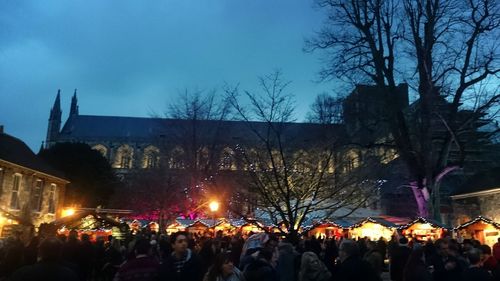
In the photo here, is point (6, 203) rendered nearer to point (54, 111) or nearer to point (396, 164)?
point (396, 164)

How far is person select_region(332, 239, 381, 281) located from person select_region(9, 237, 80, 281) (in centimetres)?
276

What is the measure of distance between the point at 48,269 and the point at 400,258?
7867mm

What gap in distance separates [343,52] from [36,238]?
63.4 ft

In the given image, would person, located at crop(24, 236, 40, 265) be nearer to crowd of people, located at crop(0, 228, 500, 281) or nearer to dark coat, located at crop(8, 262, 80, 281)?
crowd of people, located at crop(0, 228, 500, 281)

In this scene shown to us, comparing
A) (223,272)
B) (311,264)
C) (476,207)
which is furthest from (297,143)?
(476,207)

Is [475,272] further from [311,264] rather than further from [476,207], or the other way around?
[476,207]

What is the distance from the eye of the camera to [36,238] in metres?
9.66

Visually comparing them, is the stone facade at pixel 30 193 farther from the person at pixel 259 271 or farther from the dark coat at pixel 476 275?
the dark coat at pixel 476 275

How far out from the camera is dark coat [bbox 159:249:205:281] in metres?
4.99

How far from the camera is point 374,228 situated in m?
23.9

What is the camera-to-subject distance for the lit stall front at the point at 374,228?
23.2 metres

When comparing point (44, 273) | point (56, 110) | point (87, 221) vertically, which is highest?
point (56, 110)

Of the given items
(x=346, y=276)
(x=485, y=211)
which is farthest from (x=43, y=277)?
(x=485, y=211)

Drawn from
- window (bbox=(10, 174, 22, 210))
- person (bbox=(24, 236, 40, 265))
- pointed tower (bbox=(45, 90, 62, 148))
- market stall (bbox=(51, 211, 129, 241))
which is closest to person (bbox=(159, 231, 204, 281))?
person (bbox=(24, 236, 40, 265))
